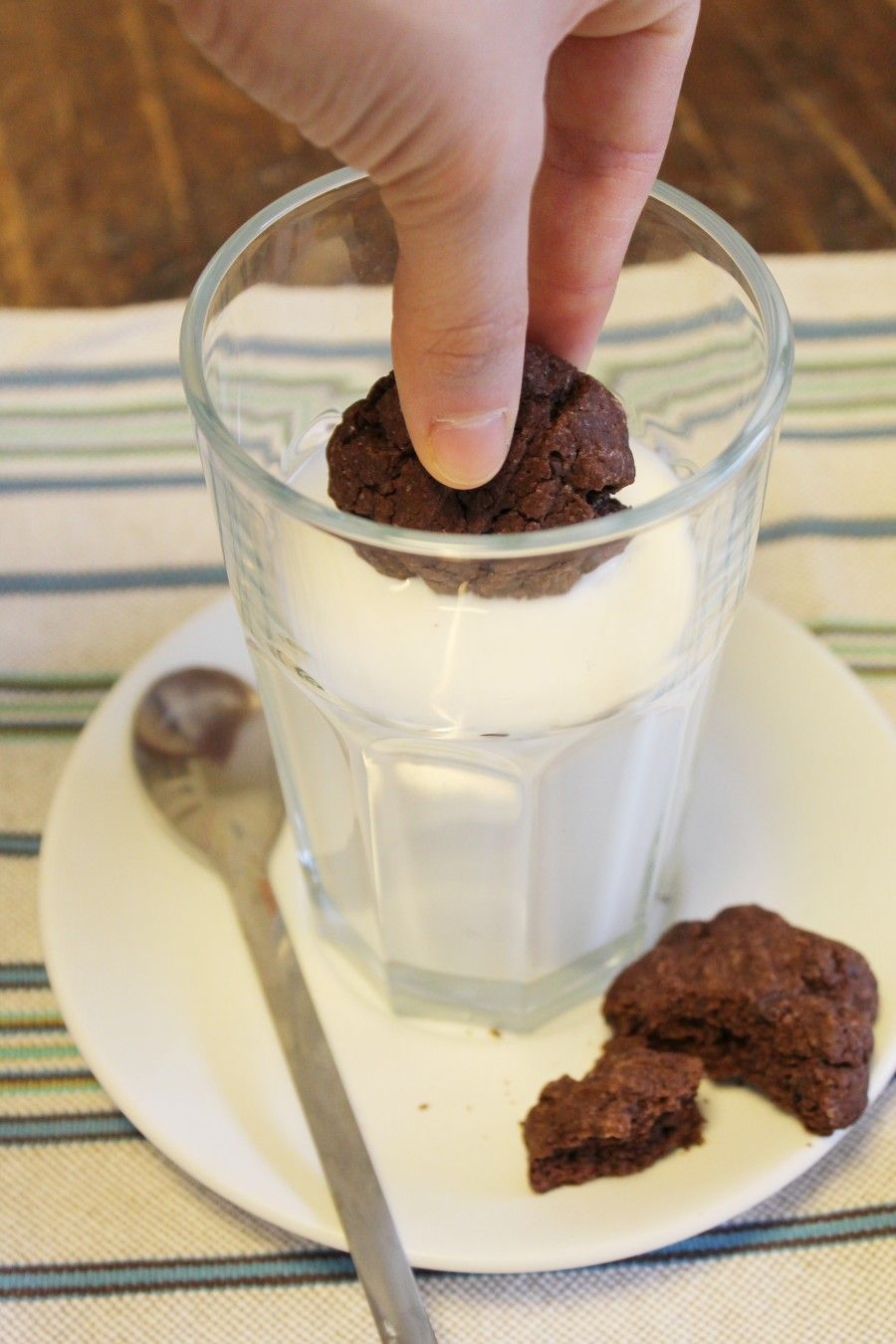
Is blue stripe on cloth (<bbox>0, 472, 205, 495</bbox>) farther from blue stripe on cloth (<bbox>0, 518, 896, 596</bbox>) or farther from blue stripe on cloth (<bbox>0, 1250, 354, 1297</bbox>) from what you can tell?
blue stripe on cloth (<bbox>0, 1250, 354, 1297</bbox>)

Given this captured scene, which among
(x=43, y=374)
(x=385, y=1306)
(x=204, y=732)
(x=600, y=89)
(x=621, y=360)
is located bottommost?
(x=385, y=1306)

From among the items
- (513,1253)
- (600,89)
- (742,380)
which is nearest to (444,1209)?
(513,1253)

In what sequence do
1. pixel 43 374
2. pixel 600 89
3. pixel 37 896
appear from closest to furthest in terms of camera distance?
1. pixel 600 89
2. pixel 37 896
3. pixel 43 374

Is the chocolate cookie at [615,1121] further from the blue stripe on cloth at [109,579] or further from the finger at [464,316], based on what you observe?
the blue stripe on cloth at [109,579]

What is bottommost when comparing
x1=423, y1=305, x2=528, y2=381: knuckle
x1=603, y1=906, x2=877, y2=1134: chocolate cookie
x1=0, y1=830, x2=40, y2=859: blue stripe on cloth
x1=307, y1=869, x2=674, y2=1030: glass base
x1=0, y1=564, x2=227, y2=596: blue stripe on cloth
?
x1=307, y1=869, x2=674, y2=1030: glass base

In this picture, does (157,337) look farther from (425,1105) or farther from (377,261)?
(425,1105)

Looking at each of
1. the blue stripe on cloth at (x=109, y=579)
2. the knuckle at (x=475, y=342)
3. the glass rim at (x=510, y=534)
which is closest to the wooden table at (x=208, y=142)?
the blue stripe on cloth at (x=109, y=579)

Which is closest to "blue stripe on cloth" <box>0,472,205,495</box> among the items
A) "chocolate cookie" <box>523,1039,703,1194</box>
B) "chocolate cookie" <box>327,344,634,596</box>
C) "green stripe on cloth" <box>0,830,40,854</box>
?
"green stripe on cloth" <box>0,830,40,854</box>
